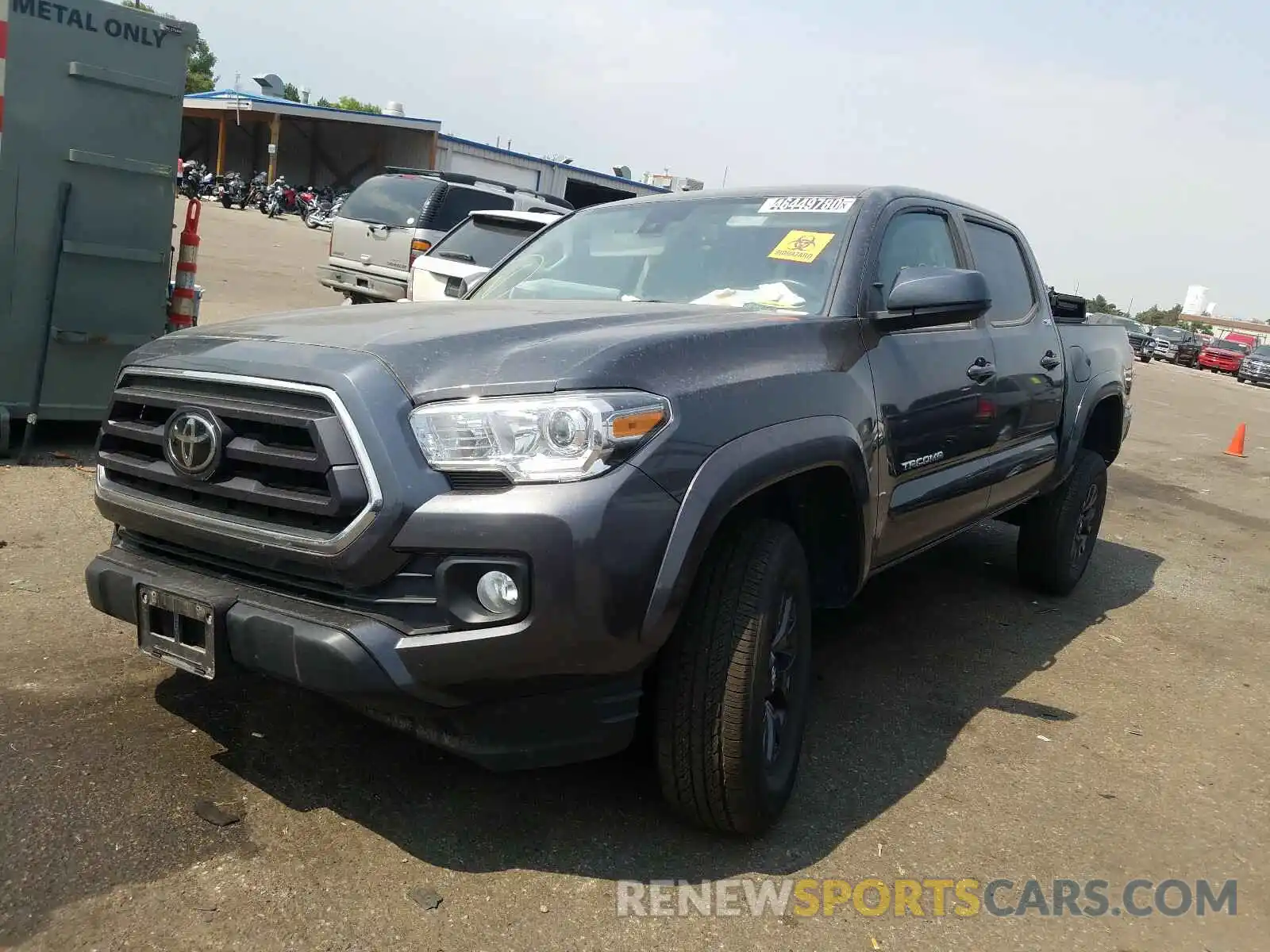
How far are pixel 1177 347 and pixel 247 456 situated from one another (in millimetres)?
44345

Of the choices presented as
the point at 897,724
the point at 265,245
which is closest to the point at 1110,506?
the point at 897,724

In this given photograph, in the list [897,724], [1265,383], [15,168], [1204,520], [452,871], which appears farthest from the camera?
[1265,383]

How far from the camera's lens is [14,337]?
604 centimetres

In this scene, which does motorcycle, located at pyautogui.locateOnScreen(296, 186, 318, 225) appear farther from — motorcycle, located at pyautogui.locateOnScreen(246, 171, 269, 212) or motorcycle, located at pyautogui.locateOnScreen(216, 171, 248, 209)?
motorcycle, located at pyautogui.locateOnScreen(216, 171, 248, 209)

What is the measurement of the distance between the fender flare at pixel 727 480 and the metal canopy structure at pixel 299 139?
1259 inches

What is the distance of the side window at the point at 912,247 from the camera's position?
12.1 ft

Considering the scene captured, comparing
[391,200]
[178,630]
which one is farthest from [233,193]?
[178,630]

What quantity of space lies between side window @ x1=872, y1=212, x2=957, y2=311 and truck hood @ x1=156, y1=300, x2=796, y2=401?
54cm

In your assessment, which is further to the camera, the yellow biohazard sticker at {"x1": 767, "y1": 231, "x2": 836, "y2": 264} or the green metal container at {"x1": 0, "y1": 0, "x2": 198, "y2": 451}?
the green metal container at {"x1": 0, "y1": 0, "x2": 198, "y2": 451}

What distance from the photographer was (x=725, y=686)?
268cm

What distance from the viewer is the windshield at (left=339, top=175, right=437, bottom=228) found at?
12.3m

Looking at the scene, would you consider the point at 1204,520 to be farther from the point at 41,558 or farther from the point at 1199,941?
the point at 41,558

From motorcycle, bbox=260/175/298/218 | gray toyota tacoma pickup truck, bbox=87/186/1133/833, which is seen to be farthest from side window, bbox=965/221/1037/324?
motorcycle, bbox=260/175/298/218

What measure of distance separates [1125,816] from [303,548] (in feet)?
8.61
